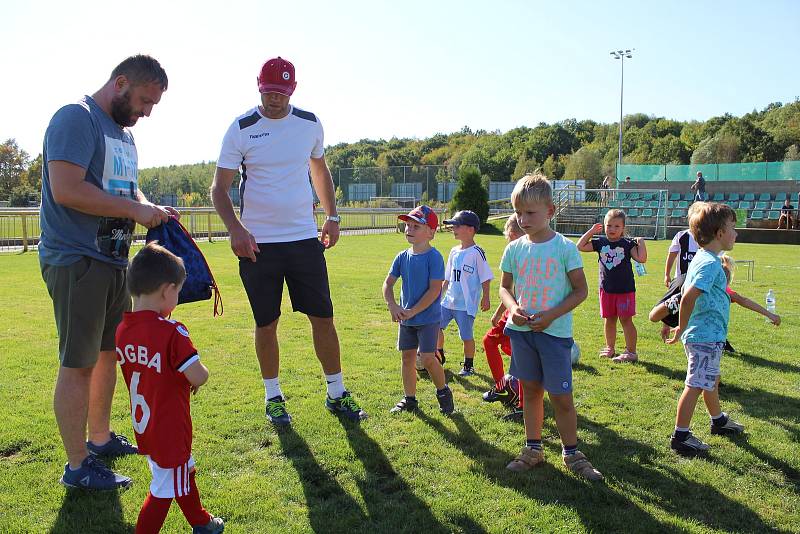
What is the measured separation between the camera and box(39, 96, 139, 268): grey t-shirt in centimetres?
328

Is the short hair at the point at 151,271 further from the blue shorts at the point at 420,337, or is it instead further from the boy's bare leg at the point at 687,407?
the boy's bare leg at the point at 687,407

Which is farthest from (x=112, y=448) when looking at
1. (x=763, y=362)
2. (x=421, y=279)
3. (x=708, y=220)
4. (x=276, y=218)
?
(x=763, y=362)

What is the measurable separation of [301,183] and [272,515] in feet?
7.55

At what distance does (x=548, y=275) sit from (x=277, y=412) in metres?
2.18

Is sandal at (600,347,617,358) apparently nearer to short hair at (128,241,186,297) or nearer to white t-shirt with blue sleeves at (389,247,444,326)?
white t-shirt with blue sleeves at (389,247,444,326)

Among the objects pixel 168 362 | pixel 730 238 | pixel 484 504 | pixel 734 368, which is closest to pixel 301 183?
pixel 168 362

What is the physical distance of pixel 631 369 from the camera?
6219 mm

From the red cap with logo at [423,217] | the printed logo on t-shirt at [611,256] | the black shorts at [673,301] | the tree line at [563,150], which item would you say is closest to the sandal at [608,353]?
the printed logo on t-shirt at [611,256]

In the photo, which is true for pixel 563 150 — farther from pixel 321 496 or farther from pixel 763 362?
pixel 321 496

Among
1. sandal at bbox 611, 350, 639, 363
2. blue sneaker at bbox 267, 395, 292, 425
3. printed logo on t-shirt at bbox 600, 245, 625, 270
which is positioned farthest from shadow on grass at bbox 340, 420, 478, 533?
printed logo on t-shirt at bbox 600, 245, 625, 270

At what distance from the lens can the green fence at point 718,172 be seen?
35.8m

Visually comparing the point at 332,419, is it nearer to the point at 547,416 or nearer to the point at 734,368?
the point at 547,416

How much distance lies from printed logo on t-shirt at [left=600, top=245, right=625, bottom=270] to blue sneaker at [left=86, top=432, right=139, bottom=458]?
4829mm

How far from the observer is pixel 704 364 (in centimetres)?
410
